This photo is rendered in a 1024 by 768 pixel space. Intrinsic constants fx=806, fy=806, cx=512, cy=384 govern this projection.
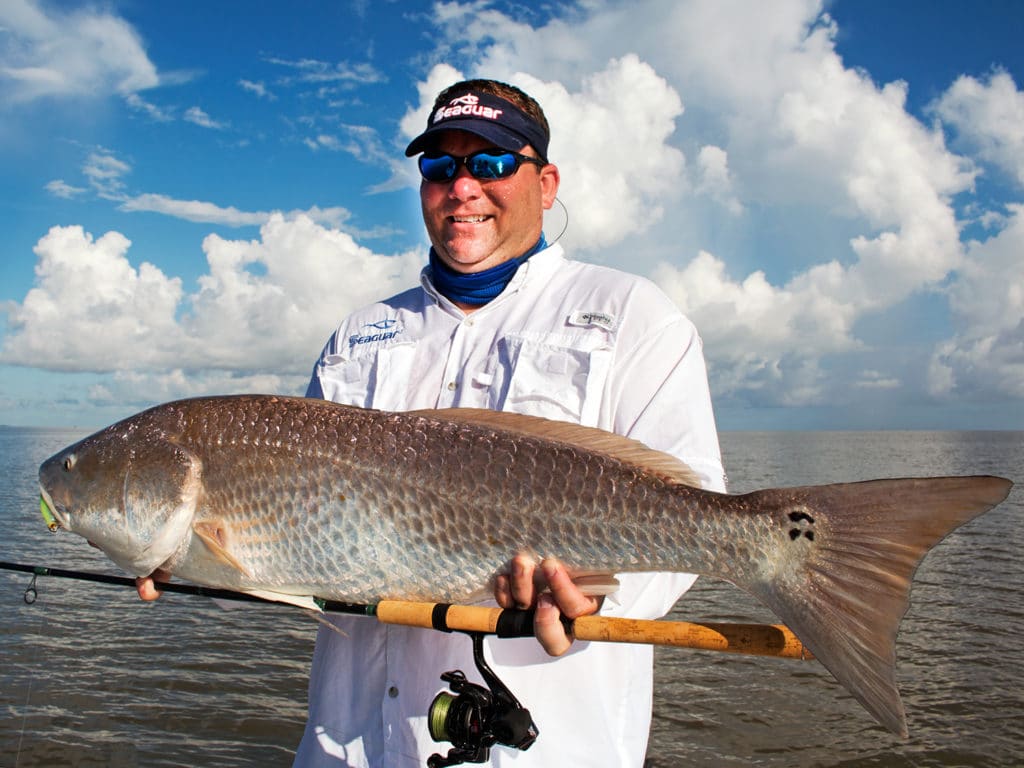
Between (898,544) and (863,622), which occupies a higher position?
(898,544)

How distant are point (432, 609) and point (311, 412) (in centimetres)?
93

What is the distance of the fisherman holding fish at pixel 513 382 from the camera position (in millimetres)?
3051

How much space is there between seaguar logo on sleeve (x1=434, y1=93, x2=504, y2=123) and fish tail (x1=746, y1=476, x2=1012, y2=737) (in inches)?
84.9

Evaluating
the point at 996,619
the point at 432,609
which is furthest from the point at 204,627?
the point at 996,619

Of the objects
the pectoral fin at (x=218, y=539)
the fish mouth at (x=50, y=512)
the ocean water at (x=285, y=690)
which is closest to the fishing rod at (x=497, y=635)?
the pectoral fin at (x=218, y=539)

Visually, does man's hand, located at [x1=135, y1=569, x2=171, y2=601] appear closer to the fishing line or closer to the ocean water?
the fishing line

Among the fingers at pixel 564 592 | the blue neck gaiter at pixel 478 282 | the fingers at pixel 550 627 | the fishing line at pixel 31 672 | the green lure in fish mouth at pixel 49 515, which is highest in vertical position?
the blue neck gaiter at pixel 478 282

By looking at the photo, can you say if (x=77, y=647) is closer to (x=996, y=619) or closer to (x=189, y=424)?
(x=189, y=424)

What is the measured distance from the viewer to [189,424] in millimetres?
3307

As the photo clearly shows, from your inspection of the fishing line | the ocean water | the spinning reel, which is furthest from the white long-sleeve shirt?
the ocean water

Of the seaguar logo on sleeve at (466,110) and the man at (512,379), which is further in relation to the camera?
the seaguar logo on sleeve at (466,110)

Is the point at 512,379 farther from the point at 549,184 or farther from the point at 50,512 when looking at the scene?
the point at 50,512

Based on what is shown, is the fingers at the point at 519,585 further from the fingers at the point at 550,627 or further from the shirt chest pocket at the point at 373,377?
the shirt chest pocket at the point at 373,377

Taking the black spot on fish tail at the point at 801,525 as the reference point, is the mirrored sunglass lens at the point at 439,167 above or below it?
above
